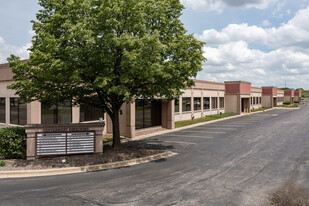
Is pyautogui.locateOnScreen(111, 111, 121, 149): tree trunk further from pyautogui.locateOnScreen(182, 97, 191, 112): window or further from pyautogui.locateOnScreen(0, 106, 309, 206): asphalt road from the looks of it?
pyautogui.locateOnScreen(182, 97, 191, 112): window

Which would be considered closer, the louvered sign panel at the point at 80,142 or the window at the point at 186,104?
the louvered sign panel at the point at 80,142

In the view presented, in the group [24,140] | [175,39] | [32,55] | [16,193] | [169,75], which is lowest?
[16,193]

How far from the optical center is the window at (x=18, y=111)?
69.4ft

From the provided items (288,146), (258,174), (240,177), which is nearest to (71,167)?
(240,177)

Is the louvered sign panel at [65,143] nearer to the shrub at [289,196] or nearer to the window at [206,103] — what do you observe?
the shrub at [289,196]

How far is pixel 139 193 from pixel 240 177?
16.1 ft

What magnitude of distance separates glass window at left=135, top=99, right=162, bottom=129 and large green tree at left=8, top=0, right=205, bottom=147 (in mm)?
9832

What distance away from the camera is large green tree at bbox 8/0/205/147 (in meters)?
12.3

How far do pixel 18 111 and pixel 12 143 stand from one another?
10.2m

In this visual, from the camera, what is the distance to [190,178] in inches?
421

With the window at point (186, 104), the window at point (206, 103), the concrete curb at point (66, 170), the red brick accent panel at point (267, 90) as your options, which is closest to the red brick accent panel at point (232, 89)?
the window at point (206, 103)

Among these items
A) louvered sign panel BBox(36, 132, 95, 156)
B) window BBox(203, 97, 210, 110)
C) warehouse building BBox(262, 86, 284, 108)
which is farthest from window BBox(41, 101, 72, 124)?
warehouse building BBox(262, 86, 284, 108)

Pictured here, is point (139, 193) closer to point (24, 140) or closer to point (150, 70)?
point (150, 70)

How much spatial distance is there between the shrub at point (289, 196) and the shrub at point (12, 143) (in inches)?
501
